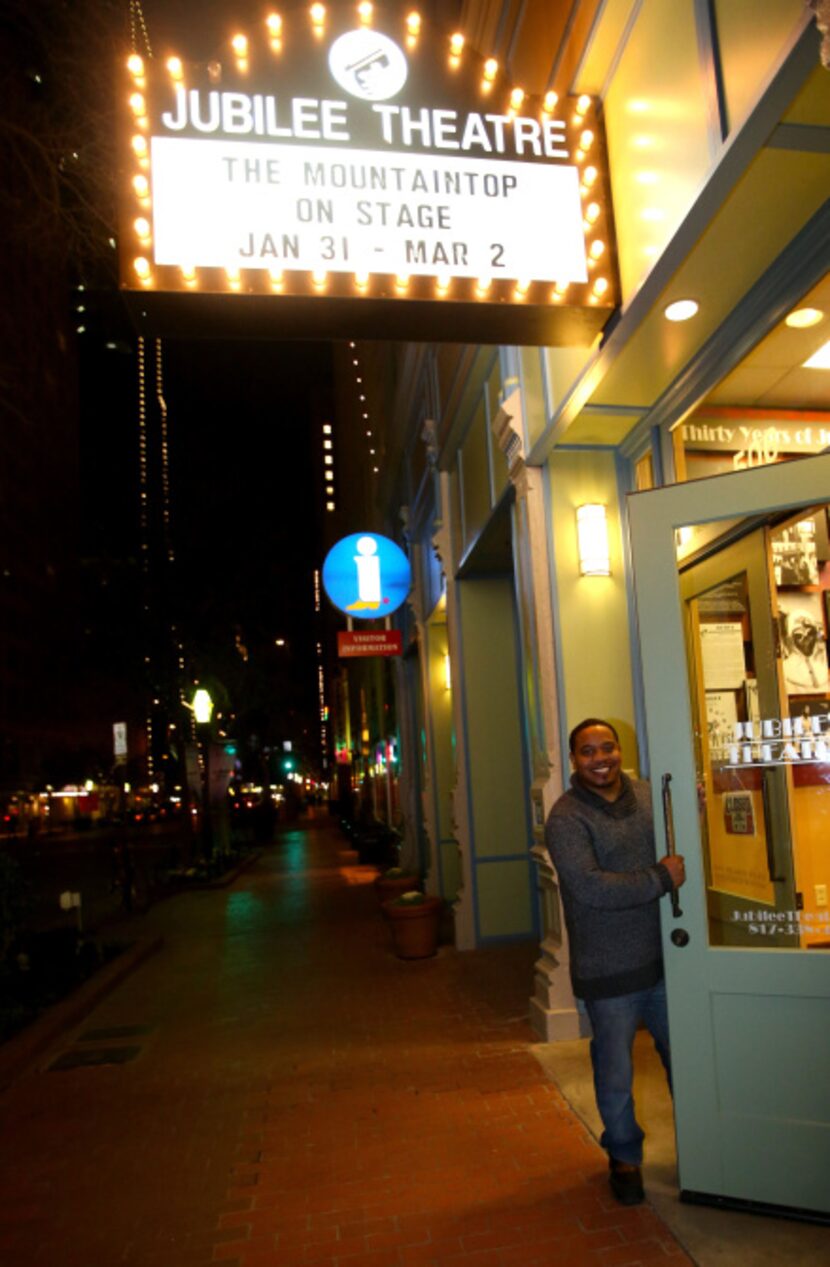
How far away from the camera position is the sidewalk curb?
6684 millimetres

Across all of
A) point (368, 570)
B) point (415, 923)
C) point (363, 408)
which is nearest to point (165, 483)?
point (363, 408)

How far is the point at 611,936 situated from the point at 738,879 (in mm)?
662

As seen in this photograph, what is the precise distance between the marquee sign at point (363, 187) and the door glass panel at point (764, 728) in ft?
4.96

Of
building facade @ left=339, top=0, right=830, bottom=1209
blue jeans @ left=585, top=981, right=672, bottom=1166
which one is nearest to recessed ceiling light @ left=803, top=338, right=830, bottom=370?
building facade @ left=339, top=0, right=830, bottom=1209

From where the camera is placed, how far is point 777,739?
384 cm

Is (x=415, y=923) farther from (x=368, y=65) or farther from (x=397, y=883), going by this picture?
(x=368, y=65)

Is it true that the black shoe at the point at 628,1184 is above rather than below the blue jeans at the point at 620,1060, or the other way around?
below

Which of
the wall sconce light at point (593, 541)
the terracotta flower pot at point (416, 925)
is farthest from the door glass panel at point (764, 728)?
the terracotta flower pot at point (416, 925)

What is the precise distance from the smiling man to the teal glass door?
161 mm

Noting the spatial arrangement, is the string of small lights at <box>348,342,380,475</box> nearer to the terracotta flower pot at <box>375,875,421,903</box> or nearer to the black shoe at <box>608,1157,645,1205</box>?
the terracotta flower pot at <box>375,875,421,903</box>

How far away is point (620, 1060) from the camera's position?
12.7 feet

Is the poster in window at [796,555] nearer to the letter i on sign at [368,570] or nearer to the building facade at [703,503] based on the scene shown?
the building facade at [703,503]

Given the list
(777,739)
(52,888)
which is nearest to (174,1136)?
(777,739)

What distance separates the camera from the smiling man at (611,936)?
3.85m
